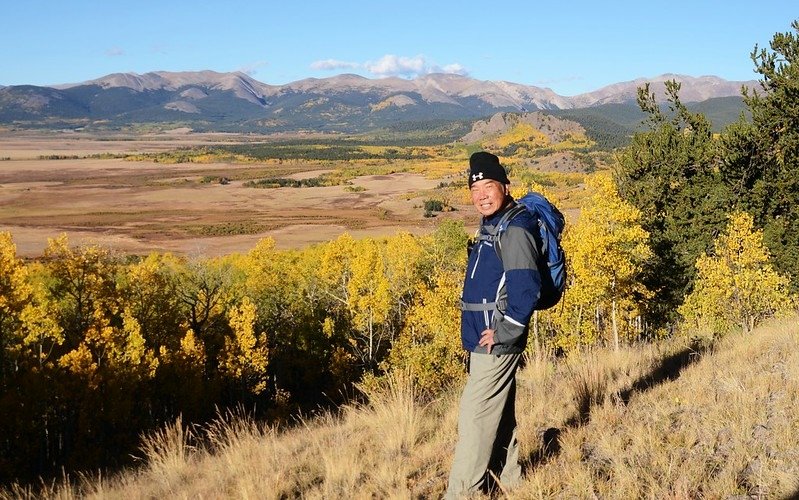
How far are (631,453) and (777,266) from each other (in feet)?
102

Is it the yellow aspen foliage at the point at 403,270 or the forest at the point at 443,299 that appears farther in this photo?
the yellow aspen foliage at the point at 403,270

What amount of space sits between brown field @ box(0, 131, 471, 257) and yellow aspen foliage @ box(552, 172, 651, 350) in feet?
206

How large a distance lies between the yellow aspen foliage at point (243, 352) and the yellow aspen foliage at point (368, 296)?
22.3ft

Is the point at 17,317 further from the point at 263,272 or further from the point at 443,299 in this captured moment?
the point at 443,299

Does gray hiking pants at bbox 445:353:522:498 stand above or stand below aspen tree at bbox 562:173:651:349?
above

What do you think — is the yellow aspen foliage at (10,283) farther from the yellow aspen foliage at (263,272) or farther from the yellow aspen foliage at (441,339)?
the yellow aspen foliage at (441,339)

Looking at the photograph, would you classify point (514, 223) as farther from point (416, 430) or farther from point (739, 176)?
point (739, 176)

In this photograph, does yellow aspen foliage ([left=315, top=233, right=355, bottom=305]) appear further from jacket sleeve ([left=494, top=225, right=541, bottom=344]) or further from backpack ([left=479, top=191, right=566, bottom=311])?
jacket sleeve ([left=494, top=225, right=541, bottom=344])

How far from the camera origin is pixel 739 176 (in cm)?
3008

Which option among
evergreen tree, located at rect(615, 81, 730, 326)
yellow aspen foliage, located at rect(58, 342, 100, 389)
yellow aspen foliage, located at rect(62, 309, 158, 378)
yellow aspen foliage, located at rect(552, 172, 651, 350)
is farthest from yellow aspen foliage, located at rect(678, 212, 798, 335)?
yellow aspen foliage, located at rect(58, 342, 100, 389)

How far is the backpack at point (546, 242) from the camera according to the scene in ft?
12.0

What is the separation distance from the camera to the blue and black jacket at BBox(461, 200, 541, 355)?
3.50m

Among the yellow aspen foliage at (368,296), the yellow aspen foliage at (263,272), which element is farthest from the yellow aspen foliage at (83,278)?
the yellow aspen foliage at (368,296)

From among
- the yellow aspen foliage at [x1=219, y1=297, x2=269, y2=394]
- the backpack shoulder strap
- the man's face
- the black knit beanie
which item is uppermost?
the black knit beanie
